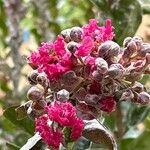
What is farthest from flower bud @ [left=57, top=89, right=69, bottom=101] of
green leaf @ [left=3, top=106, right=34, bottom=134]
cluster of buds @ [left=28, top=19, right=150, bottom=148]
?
green leaf @ [left=3, top=106, right=34, bottom=134]

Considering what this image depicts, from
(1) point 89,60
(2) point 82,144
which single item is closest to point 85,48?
(1) point 89,60

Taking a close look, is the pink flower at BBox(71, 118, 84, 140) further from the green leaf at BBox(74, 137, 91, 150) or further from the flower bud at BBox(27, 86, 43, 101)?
the green leaf at BBox(74, 137, 91, 150)

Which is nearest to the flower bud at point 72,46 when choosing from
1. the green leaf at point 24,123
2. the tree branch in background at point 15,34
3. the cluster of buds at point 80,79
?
the cluster of buds at point 80,79

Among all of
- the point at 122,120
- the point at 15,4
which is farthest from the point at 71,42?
the point at 15,4

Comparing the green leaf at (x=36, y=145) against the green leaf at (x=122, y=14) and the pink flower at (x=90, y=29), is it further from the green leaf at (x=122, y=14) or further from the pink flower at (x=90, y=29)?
the green leaf at (x=122, y=14)

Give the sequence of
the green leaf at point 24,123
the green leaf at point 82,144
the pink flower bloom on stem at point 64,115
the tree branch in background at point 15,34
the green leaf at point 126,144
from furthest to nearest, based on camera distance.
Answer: the tree branch in background at point 15,34 → the green leaf at point 126,144 → the green leaf at point 24,123 → the green leaf at point 82,144 → the pink flower bloom on stem at point 64,115

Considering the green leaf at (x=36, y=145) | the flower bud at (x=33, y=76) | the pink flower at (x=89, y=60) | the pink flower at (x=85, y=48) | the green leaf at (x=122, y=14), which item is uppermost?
the green leaf at (x=122, y=14)

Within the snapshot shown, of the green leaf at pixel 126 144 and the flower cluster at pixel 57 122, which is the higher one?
the green leaf at pixel 126 144

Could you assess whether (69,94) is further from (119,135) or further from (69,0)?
(69,0)
